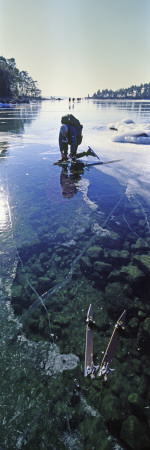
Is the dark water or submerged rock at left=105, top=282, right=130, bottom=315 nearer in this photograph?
the dark water

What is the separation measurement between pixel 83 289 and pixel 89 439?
1.68m

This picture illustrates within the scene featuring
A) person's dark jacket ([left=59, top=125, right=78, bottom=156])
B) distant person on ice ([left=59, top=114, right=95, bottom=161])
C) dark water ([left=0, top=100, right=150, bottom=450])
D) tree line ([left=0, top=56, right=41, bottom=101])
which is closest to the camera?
dark water ([left=0, top=100, right=150, bottom=450])

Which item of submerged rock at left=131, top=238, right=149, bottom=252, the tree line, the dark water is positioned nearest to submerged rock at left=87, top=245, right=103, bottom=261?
the dark water

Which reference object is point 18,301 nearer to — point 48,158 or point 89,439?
point 89,439

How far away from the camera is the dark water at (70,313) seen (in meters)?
1.84

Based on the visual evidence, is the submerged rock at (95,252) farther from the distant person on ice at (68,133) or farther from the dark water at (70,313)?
the distant person on ice at (68,133)

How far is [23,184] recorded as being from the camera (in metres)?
7.34

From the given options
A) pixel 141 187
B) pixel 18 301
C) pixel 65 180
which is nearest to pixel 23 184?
pixel 65 180

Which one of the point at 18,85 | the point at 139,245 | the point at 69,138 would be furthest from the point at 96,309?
the point at 18,85

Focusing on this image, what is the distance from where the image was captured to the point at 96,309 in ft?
9.56

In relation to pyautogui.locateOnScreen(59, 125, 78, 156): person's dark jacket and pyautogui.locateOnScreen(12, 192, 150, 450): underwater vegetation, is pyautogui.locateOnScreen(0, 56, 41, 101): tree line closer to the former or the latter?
pyautogui.locateOnScreen(59, 125, 78, 156): person's dark jacket

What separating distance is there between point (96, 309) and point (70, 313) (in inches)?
14.2

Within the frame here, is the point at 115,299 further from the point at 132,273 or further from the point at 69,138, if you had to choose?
the point at 69,138

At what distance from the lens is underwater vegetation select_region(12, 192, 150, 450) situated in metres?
1.87
